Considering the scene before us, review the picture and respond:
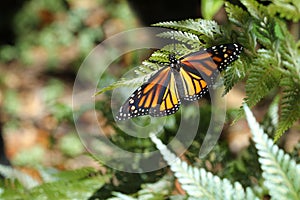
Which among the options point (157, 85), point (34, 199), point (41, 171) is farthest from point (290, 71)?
point (41, 171)

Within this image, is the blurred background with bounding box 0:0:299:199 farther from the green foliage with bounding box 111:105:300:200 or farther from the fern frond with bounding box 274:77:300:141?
the green foliage with bounding box 111:105:300:200

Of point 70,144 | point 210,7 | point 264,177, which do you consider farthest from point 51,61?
point 264,177

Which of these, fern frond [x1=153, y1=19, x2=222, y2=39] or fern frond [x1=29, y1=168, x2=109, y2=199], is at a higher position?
fern frond [x1=153, y1=19, x2=222, y2=39]

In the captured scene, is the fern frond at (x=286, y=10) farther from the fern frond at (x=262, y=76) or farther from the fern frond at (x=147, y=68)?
the fern frond at (x=147, y=68)

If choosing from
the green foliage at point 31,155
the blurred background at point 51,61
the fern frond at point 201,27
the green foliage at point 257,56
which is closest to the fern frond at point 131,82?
the green foliage at point 257,56

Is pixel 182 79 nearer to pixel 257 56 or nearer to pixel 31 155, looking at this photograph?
pixel 257 56

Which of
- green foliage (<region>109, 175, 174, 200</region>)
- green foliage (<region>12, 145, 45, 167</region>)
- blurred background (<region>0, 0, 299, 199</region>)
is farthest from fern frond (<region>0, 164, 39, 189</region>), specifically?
green foliage (<region>12, 145, 45, 167</region>)

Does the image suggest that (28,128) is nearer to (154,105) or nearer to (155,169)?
(155,169)
